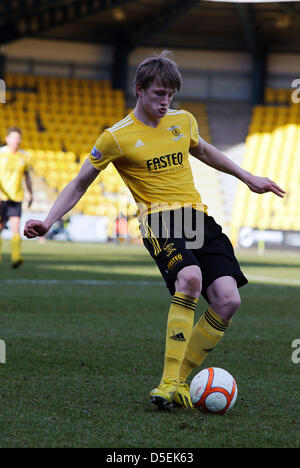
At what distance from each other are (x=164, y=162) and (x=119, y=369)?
146cm

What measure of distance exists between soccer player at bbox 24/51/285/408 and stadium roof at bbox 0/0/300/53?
20.3 metres

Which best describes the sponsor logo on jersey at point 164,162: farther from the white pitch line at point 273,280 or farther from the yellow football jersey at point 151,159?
the white pitch line at point 273,280

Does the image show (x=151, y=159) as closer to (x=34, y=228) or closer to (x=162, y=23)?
(x=34, y=228)

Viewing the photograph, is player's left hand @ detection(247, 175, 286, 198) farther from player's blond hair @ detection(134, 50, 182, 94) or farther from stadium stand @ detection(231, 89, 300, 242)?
stadium stand @ detection(231, 89, 300, 242)

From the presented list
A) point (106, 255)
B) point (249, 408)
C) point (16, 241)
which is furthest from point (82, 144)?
point (249, 408)

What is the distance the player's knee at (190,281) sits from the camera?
3.89 m

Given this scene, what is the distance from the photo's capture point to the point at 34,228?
379 cm

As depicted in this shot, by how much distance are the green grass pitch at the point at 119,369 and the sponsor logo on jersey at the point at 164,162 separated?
49.8 inches

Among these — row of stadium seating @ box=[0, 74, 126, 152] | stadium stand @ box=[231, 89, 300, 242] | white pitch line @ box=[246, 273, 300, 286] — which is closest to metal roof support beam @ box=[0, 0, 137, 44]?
row of stadium seating @ box=[0, 74, 126, 152]

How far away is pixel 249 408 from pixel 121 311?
3996 mm

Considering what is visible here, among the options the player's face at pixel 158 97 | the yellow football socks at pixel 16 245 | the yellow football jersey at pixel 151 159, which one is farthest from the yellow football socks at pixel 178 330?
the yellow football socks at pixel 16 245
